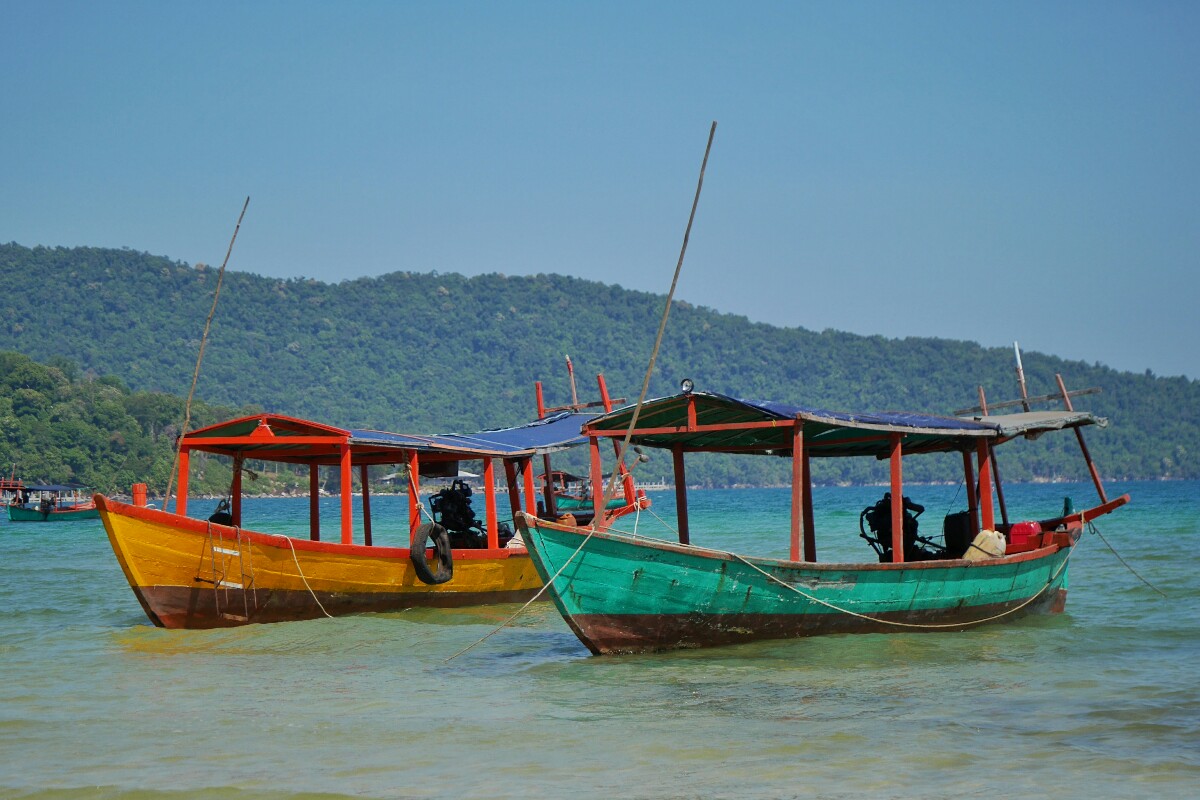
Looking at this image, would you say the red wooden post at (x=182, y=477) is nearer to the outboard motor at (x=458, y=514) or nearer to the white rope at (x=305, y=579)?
the white rope at (x=305, y=579)

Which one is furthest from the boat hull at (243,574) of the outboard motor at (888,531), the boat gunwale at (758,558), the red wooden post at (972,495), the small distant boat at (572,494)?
the small distant boat at (572,494)

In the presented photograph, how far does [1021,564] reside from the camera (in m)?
13.8

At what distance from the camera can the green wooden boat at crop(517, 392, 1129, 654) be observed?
11.0 meters

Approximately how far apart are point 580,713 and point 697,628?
235 centimetres

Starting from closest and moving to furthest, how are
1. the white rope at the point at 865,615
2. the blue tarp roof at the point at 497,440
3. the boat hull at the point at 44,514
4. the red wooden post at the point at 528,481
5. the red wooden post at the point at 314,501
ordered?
the white rope at the point at 865,615 → the blue tarp roof at the point at 497,440 → the red wooden post at the point at 528,481 → the red wooden post at the point at 314,501 → the boat hull at the point at 44,514

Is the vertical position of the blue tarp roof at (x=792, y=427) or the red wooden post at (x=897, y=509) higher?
the blue tarp roof at (x=792, y=427)

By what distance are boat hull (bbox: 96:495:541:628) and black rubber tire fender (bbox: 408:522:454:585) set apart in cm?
31

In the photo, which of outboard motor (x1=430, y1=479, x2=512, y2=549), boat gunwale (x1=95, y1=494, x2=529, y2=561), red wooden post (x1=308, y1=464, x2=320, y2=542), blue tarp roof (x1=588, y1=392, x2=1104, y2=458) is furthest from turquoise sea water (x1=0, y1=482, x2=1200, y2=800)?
red wooden post (x1=308, y1=464, x2=320, y2=542)

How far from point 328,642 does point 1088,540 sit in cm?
2453

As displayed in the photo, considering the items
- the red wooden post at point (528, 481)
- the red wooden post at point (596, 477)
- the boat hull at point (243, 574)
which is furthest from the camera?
the red wooden post at point (528, 481)

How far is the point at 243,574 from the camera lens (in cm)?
1383

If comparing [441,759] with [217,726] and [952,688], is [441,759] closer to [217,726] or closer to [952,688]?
[217,726]

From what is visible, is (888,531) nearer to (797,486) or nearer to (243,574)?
(797,486)

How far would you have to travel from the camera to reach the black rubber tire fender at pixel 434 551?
14547 mm
